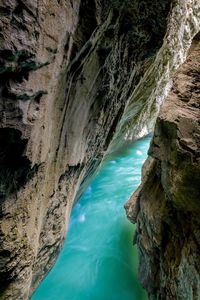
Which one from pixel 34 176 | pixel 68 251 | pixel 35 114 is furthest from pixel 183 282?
pixel 68 251

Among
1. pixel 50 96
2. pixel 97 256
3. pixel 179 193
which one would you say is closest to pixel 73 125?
pixel 50 96

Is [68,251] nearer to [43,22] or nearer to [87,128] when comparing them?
[87,128]

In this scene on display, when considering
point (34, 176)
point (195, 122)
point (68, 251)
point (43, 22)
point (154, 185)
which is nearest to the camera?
point (43, 22)

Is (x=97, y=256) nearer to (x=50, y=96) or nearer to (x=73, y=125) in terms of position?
(x=73, y=125)

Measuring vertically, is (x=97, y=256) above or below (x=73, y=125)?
below

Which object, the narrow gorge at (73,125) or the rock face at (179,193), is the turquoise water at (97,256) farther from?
the rock face at (179,193)

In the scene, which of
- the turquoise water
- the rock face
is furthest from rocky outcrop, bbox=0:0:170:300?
the turquoise water

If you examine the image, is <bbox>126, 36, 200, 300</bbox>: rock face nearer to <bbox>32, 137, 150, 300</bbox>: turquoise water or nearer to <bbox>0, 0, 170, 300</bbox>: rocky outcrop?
<bbox>0, 0, 170, 300</bbox>: rocky outcrop
